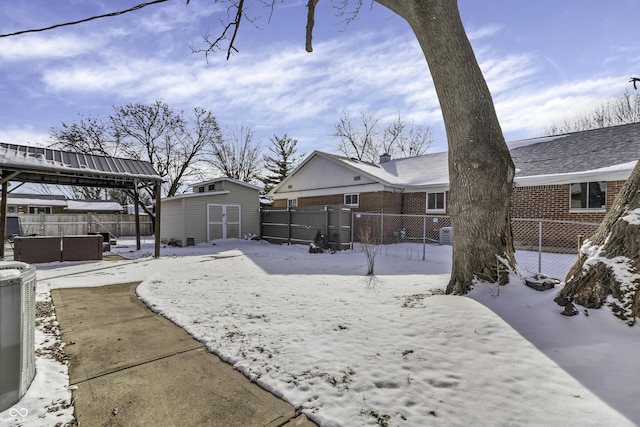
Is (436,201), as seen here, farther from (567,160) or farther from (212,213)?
(212,213)

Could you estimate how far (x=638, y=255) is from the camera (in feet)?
10.5

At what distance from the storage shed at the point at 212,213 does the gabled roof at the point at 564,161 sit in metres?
5.61

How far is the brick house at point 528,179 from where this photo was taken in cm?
1046

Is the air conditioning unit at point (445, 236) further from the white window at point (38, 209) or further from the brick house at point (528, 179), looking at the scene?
the white window at point (38, 209)

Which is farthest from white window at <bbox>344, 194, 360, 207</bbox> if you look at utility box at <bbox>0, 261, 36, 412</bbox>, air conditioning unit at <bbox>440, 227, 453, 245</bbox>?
utility box at <bbox>0, 261, 36, 412</bbox>

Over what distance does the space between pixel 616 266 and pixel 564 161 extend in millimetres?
10955

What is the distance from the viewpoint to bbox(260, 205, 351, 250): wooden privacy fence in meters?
12.6

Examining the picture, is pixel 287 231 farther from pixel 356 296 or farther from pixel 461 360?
pixel 461 360

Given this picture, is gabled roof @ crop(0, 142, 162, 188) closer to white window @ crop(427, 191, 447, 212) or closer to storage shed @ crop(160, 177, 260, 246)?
storage shed @ crop(160, 177, 260, 246)

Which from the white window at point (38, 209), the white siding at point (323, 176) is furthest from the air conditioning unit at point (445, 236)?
the white window at point (38, 209)

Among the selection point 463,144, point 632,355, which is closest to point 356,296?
point 463,144

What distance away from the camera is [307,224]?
46.6 ft

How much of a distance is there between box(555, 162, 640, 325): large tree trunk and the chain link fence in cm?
389

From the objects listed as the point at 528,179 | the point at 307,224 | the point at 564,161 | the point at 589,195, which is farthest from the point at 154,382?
the point at 564,161
